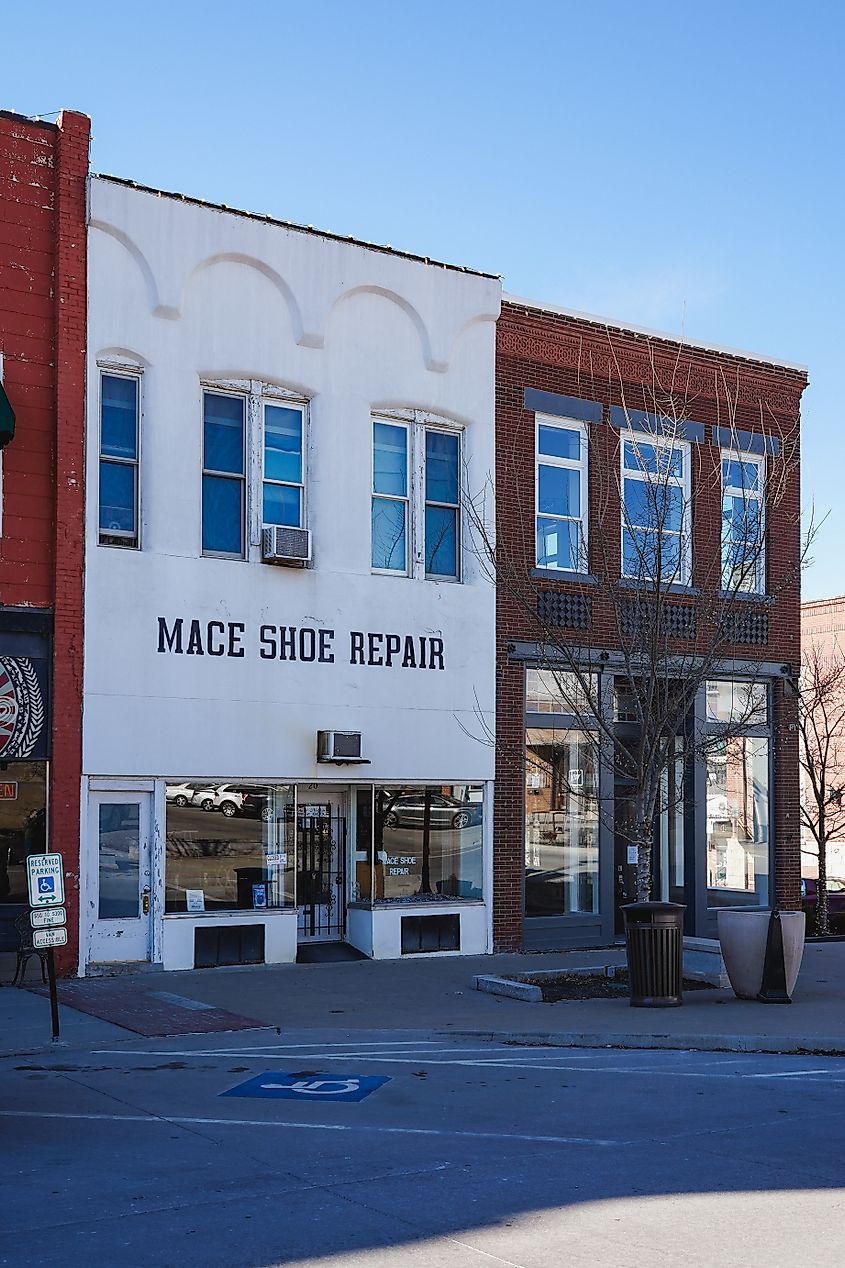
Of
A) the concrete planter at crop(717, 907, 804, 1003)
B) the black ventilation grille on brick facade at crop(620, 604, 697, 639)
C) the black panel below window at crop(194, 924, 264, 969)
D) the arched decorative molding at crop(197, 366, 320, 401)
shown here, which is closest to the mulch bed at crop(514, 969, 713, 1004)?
the concrete planter at crop(717, 907, 804, 1003)

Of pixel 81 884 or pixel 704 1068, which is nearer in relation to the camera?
pixel 704 1068

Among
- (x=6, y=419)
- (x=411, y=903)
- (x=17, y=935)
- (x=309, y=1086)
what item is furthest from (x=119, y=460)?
(x=309, y=1086)

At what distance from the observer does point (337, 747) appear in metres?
18.5

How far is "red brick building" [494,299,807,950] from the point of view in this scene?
20.5m

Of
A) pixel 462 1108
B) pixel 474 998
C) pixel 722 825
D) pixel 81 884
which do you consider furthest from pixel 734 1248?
pixel 722 825

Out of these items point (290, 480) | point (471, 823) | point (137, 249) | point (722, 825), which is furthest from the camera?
point (722, 825)

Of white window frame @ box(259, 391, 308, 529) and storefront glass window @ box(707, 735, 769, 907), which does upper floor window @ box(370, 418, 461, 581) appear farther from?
storefront glass window @ box(707, 735, 769, 907)

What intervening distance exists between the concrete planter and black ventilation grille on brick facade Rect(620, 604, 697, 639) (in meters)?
3.47

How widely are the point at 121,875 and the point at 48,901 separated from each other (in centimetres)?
449

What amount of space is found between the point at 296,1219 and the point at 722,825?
667 inches

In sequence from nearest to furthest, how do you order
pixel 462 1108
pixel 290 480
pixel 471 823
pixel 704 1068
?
pixel 462 1108
pixel 704 1068
pixel 290 480
pixel 471 823

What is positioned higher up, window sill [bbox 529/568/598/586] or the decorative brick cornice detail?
the decorative brick cornice detail

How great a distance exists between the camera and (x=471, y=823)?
20.2 meters

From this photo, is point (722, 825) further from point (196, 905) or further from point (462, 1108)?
point (462, 1108)
